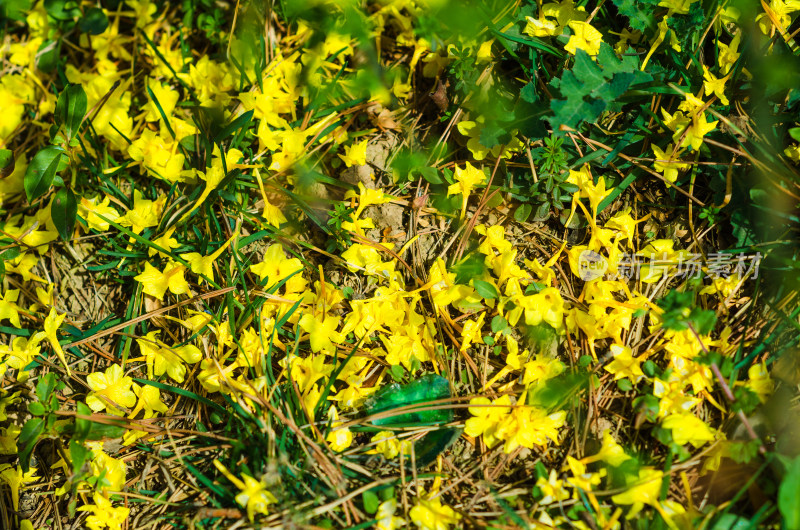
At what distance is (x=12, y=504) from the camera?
1.88 m

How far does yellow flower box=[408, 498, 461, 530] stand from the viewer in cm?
160

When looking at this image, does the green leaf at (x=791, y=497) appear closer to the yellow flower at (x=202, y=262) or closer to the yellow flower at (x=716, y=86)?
the yellow flower at (x=716, y=86)

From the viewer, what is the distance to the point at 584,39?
191cm

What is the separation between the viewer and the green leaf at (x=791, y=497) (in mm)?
1366

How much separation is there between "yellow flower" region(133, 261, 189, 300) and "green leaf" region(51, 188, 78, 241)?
1.16 ft

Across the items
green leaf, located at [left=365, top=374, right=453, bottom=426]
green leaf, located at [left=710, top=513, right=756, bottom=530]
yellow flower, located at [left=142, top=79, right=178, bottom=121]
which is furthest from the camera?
yellow flower, located at [left=142, top=79, right=178, bottom=121]

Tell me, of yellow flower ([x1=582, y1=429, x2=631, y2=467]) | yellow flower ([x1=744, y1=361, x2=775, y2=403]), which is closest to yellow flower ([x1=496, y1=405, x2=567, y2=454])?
yellow flower ([x1=582, y1=429, x2=631, y2=467])

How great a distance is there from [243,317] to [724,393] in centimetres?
163

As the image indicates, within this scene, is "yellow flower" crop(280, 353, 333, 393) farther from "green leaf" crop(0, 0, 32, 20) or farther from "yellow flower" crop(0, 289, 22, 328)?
"green leaf" crop(0, 0, 32, 20)

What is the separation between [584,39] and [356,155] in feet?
3.08

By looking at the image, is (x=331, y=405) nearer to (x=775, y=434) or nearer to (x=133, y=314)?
(x=133, y=314)

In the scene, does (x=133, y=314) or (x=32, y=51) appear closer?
(x=133, y=314)

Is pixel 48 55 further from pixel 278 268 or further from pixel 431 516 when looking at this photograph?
pixel 431 516

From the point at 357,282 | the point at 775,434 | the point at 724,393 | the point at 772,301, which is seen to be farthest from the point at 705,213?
the point at 357,282
